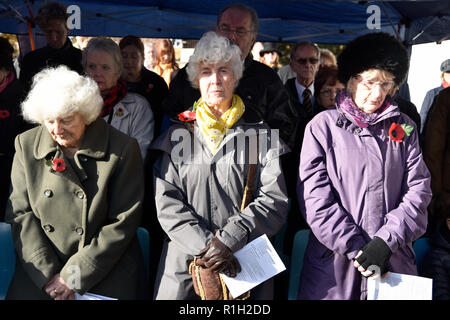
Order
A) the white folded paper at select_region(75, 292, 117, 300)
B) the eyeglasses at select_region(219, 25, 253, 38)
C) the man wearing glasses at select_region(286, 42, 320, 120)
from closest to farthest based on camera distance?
the white folded paper at select_region(75, 292, 117, 300), the eyeglasses at select_region(219, 25, 253, 38), the man wearing glasses at select_region(286, 42, 320, 120)

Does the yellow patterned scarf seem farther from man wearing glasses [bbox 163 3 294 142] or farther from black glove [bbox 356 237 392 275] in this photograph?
black glove [bbox 356 237 392 275]

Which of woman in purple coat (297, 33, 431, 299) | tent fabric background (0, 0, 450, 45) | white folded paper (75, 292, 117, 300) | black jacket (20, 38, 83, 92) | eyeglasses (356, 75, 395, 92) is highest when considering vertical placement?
tent fabric background (0, 0, 450, 45)

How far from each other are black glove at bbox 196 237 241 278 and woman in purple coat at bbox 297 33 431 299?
21.6 inches

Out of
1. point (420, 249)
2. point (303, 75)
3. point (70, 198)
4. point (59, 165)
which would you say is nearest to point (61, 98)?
point (59, 165)

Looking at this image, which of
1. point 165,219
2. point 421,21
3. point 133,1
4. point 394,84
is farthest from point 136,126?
point 421,21

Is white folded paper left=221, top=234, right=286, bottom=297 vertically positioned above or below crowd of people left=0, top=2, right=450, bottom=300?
below

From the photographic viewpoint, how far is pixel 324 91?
4.04 m

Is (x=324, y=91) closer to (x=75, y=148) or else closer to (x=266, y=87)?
(x=266, y=87)

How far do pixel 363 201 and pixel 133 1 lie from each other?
4.42 m

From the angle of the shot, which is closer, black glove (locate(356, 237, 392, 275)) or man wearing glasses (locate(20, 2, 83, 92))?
black glove (locate(356, 237, 392, 275))

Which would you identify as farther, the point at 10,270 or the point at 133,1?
the point at 133,1

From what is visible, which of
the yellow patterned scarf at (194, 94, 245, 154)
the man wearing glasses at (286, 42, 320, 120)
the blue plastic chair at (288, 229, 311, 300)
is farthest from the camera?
the man wearing glasses at (286, 42, 320, 120)

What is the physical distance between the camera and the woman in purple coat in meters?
2.73

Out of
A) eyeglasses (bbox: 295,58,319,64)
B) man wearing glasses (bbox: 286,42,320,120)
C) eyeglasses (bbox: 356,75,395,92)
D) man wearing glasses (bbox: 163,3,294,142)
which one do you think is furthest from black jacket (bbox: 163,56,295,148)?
eyeglasses (bbox: 295,58,319,64)
